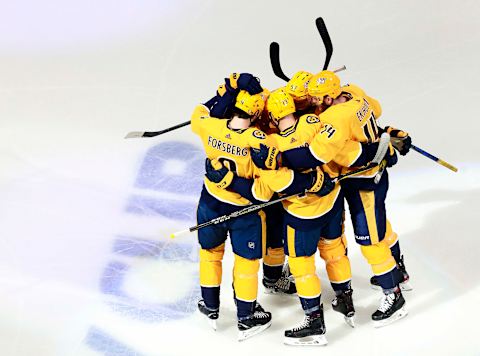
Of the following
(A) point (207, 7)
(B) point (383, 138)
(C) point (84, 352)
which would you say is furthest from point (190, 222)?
(A) point (207, 7)

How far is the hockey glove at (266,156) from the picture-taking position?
4.47 m

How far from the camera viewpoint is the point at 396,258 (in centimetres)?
543

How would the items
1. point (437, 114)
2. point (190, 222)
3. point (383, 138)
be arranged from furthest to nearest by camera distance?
point (437, 114)
point (190, 222)
point (383, 138)

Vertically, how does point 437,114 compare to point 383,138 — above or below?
below

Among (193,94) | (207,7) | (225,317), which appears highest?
(207,7)

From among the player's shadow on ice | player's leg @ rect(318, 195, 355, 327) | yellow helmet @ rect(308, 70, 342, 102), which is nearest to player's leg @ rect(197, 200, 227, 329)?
player's leg @ rect(318, 195, 355, 327)

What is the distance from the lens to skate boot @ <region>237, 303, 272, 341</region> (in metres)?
5.07

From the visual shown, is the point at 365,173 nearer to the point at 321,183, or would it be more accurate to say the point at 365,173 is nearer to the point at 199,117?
the point at 321,183

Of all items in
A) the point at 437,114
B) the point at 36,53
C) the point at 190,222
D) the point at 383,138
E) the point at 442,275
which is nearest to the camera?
the point at 383,138

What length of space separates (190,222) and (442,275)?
1752 mm

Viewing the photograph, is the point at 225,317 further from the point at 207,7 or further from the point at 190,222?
the point at 207,7

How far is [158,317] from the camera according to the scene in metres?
5.29

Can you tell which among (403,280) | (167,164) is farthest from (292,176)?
(167,164)

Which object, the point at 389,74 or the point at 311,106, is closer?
the point at 311,106
